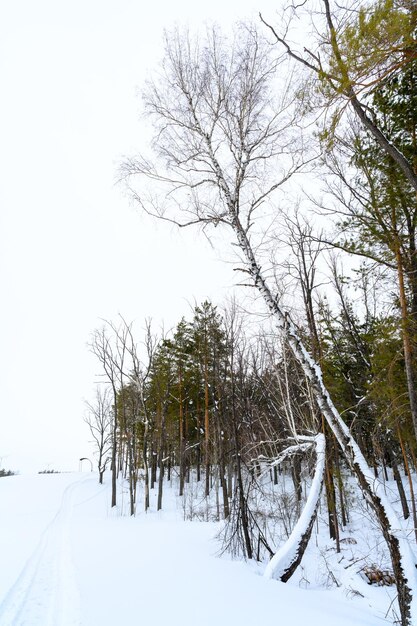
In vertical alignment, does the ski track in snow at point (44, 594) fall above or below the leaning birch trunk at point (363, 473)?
below

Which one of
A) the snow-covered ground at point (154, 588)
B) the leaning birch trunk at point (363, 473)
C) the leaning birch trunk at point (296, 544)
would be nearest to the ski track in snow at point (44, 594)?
the snow-covered ground at point (154, 588)

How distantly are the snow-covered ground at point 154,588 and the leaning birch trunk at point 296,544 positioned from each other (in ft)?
0.85

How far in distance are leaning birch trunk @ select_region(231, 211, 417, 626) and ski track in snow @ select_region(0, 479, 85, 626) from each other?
12.2 feet

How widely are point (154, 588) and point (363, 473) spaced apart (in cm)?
307

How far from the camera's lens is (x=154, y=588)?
4.18 metres

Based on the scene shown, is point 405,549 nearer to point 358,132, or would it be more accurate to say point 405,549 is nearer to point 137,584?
point 137,584

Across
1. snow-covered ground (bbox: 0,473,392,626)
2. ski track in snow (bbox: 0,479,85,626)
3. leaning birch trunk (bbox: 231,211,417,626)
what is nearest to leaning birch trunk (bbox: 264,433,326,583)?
snow-covered ground (bbox: 0,473,392,626)

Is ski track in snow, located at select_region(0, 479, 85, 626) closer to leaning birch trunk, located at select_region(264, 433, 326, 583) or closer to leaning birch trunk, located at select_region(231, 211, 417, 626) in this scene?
leaning birch trunk, located at select_region(264, 433, 326, 583)

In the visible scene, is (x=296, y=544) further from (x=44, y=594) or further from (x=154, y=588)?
(x=44, y=594)

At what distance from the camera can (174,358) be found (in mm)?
23891

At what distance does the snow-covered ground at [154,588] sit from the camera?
11.1ft

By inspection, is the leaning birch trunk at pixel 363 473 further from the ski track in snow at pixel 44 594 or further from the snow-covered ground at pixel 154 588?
the ski track in snow at pixel 44 594

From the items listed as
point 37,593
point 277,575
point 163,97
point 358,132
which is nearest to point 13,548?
point 37,593

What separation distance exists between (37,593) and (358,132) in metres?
9.26
